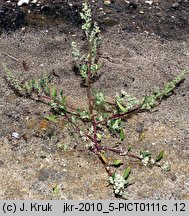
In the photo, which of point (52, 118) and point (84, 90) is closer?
point (52, 118)

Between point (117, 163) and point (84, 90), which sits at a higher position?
point (84, 90)

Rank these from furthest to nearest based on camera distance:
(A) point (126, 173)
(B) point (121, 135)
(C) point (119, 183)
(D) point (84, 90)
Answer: (D) point (84, 90)
(B) point (121, 135)
(A) point (126, 173)
(C) point (119, 183)

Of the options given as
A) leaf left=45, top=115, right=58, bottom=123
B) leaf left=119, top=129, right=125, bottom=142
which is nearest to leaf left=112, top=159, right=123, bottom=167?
leaf left=119, top=129, right=125, bottom=142

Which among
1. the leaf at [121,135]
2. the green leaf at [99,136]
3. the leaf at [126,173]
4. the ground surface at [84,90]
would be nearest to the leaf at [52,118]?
the ground surface at [84,90]

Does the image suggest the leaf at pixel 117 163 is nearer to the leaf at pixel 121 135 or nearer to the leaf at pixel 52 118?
the leaf at pixel 121 135

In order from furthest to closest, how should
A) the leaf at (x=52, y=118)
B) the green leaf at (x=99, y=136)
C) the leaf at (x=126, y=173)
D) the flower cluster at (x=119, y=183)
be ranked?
the leaf at (x=52, y=118)
the green leaf at (x=99, y=136)
the leaf at (x=126, y=173)
the flower cluster at (x=119, y=183)

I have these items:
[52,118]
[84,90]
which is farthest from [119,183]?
[84,90]

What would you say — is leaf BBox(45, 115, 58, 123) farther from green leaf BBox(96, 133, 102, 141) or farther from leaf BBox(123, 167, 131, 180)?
leaf BBox(123, 167, 131, 180)

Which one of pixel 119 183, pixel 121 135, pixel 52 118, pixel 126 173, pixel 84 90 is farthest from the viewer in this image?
pixel 84 90

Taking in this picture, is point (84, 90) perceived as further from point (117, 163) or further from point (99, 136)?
point (117, 163)
